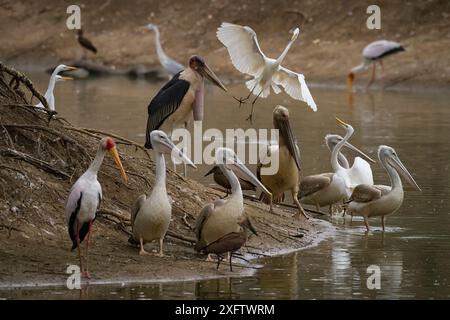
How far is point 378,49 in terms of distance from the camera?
27.3 m

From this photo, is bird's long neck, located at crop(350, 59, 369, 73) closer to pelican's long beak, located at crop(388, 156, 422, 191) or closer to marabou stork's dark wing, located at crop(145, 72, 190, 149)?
marabou stork's dark wing, located at crop(145, 72, 190, 149)

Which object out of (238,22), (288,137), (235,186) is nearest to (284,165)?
(288,137)

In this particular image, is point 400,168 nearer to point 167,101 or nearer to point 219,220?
point 167,101

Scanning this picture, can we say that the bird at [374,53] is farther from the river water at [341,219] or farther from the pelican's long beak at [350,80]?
the river water at [341,219]

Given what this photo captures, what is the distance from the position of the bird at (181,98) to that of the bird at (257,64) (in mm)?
557

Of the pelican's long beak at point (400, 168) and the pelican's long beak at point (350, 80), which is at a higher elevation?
the pelican's long beak at point (350, 80)

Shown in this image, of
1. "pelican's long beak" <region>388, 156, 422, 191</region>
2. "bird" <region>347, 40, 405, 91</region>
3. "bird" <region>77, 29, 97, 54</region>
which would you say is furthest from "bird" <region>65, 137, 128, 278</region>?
"bird" <region>77, 29, 97, 54</region>

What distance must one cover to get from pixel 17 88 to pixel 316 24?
856 inches

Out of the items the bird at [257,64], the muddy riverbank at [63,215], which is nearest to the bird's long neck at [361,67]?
the bird at [257,64]

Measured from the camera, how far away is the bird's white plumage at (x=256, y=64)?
520 inches

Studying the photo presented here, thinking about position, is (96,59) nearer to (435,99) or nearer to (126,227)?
(435,99)

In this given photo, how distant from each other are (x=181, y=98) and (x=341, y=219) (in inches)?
83.3
